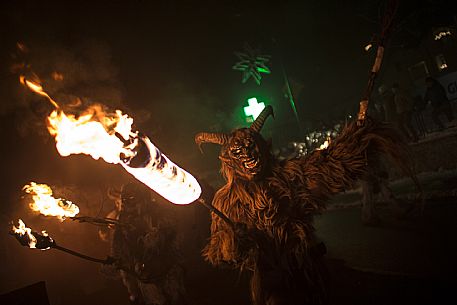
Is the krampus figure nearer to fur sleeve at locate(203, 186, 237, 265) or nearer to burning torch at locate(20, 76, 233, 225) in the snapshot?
fur sleeve at locate(203, 186, 237, 265)

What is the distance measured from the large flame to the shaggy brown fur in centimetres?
116

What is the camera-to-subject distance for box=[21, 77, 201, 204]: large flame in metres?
2.24

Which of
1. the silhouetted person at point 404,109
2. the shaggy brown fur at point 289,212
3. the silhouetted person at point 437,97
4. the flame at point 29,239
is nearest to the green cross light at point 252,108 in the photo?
the silhouetted person at point 404,109

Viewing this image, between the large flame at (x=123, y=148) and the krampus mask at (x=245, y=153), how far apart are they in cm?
101

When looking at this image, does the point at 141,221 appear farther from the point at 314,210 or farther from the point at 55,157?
the point at 55,157

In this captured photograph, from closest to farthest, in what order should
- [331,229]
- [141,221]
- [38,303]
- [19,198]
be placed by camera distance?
1. [38,303]
2. [141,221]
3. [331,229]
4. [19,198]

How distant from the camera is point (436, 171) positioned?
9258mm

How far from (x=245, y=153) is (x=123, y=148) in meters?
1.72

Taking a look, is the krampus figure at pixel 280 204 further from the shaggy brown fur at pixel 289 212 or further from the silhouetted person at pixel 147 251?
the silhouetted person at pixel 147 251

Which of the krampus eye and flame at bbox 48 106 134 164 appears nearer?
flame at bbox 48 106 134 164

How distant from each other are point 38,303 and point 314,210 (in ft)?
13.6

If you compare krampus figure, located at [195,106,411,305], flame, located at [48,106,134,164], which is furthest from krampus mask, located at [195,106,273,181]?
flame, located at [48,106,134,164]

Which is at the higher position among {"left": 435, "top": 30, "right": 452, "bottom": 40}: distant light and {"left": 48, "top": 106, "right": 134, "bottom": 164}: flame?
{"left": 435, "top": 30, "right": 452, "bottom": 40}: distant light

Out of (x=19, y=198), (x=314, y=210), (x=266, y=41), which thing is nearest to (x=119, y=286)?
(x=19, y=198)
